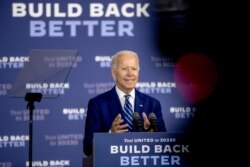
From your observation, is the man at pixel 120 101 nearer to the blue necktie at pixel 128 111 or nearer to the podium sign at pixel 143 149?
the blue necktie at pixel 128 111

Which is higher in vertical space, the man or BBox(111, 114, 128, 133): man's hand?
the man

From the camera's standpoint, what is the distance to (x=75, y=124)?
5418 millimetres

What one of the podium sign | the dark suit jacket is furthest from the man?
the podium sign

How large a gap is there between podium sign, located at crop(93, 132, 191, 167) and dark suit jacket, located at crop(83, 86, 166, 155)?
2142 mm

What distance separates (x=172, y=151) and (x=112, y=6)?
102 inches

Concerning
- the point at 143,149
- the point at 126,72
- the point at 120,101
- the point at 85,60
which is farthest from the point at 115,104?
the point at 143,149

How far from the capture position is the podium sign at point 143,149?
10.2ft

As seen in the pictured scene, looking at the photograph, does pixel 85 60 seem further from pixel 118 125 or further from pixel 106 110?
pixel 118 125

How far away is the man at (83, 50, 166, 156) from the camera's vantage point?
5.35 m

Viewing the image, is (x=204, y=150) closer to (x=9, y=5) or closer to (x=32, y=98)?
(x=32, y=98)

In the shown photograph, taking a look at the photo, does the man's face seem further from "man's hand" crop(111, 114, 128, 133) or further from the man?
"man's hand" crop(111, 114, 128, 133)

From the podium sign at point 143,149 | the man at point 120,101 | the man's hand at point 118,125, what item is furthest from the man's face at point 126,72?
the podium sign at point 143,149

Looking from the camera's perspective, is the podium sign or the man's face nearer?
the podium sign

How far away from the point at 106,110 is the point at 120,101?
159 millimetres
